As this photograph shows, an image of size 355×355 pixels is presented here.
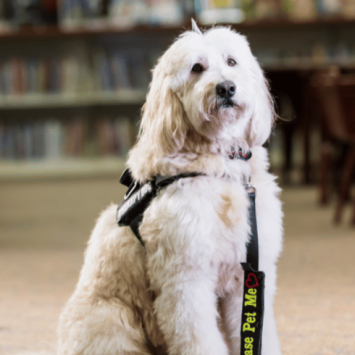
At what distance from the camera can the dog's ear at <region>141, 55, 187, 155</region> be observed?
1116mm

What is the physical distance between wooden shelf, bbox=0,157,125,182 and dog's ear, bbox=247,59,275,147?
3.84 m

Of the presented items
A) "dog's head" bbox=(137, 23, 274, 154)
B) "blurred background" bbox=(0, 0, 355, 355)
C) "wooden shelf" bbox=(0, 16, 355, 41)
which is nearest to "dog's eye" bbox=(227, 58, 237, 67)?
"dog's head" bbox=(137, 23, 274, 154)

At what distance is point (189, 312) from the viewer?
107 cm

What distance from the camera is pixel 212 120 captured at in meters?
1.11

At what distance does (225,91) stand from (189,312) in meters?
0.47

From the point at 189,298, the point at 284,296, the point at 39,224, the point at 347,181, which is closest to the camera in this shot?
the point at 189,298

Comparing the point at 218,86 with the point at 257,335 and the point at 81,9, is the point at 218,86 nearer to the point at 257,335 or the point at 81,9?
the point at 257,335

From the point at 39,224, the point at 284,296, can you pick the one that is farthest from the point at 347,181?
the point at 39,224

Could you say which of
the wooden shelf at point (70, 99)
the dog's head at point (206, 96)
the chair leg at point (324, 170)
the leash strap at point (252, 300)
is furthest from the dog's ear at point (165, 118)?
the wooden shelf at point (70, 99)

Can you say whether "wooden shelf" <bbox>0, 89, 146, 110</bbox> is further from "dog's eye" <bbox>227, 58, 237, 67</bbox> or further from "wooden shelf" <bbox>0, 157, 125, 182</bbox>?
"dog's eye" <bbox>227, 58, 237, 67</bbox>

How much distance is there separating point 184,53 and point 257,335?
634mm

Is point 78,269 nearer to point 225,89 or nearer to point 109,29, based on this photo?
point 225,89

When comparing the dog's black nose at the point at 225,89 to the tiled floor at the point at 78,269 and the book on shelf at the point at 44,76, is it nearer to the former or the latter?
the tiled floor at the point at 78,269

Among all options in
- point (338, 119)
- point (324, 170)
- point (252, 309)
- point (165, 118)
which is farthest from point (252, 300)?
point (324, 170)
